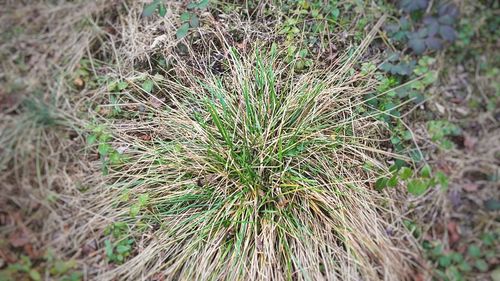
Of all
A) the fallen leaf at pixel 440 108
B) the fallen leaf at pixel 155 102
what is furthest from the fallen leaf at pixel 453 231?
the fallen leaf at pixel 155 102

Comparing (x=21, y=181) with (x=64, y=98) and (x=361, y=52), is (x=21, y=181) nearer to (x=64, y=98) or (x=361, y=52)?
(x=64, y=98)

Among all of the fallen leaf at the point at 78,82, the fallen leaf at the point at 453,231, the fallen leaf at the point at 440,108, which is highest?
the fallen leaf at the point at 78,82

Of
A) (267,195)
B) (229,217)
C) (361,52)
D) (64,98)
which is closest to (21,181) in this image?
(64,98)

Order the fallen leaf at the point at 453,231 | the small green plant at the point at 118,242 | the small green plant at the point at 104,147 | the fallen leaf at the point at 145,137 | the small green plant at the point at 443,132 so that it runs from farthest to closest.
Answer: the fallen leaf at the point at 145,137 → the small green plant at the point at 104,147 → the small green plant at the point at 118,242 → the small green plant at the point at 443,132 → the fallen leaf at the point at 453,231

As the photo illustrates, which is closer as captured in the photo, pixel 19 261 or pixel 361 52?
pixel 19 261

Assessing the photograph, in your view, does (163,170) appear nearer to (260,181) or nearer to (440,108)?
(260,181)

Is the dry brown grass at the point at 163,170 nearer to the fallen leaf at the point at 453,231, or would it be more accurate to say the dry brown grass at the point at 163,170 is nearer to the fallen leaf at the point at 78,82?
the fallen leaf at the point at 78,82

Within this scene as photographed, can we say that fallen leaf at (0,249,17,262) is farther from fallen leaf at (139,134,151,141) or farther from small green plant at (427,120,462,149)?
small green plant at (427,120,462,149)

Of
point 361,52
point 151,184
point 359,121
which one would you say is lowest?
point 151,184
